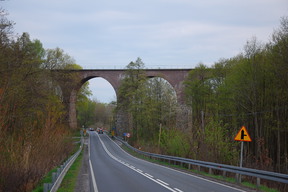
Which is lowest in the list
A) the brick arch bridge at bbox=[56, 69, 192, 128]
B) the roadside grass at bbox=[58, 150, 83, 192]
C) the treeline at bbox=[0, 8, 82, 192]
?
the roadside grass at bbox=[58, 150, 83, 192]

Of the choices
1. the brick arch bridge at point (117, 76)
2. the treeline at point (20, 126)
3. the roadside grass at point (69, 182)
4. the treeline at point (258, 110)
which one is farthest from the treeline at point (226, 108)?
the treeline at point (20, 126)

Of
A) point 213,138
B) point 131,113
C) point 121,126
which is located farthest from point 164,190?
point 121,126

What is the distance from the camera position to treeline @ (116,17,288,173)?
21.6m

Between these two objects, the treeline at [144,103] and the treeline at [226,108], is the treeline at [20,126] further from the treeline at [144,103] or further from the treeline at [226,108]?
the treeline at [144,103]

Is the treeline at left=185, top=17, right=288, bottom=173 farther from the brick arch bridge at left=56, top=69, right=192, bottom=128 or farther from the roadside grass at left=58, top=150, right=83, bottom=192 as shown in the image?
the brick arch bridge at left=56, top=69, right=192, bottom=128

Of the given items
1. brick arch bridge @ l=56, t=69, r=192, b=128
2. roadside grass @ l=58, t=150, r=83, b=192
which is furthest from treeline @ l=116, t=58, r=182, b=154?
roadside grass @ l=58, t=150, r=83, b=192

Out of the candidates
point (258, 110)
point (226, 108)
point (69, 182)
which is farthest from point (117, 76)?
point (69, 182)

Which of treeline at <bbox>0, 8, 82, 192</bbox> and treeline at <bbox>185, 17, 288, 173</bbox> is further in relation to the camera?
treeline at <bbox>185, 17, 288, 173</bbox>

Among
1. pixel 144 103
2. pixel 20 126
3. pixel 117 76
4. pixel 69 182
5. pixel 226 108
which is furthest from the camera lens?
pixel 117 76

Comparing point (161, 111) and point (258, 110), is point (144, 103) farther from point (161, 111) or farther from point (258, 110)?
point (258, 110)

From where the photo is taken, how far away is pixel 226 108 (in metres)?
37.9

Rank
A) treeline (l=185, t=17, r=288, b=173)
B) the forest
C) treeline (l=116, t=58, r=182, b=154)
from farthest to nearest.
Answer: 1. treeline (l=116, t=58, r=182, b=154)
2. treeline (l=185, t=17, r=288, b=173)
3. the forest

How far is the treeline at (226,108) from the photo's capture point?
21.6 m

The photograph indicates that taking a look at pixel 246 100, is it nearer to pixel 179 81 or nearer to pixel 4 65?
pixel 4 65
